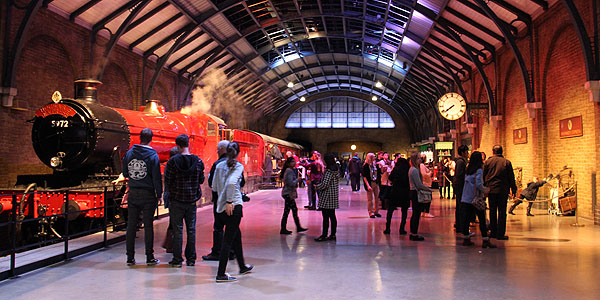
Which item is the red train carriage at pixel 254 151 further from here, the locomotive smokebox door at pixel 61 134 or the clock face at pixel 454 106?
the locomotive smokebox door at pixel 61 134

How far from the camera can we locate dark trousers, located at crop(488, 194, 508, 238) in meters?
7.73

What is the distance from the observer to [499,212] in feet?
26.1

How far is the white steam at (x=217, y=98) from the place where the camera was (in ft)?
79.3

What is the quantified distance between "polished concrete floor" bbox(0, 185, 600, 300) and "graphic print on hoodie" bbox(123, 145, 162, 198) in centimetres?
100

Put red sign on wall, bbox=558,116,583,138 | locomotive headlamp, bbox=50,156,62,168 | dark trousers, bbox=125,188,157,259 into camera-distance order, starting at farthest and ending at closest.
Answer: red sign on wall, bbox=558,116,583,138 < locomotive headlamp, bbox=50,156,62,168 < dark trousers, bbox=125,188,157,259

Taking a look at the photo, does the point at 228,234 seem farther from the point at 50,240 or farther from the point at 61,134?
the point at 61,134

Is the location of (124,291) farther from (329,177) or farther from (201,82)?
(201,82)

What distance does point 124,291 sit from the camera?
15.1 ft

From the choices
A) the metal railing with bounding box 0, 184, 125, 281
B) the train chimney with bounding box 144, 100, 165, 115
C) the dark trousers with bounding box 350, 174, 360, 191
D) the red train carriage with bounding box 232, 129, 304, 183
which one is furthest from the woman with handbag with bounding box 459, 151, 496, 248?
the dark trousers with bounding box 350, 174, 360, 191

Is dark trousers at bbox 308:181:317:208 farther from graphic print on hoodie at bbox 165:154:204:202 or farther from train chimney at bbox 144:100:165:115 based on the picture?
graphic print on hoodie at bbox 165:154:204:202

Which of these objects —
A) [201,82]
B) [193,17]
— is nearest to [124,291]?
[193,17]

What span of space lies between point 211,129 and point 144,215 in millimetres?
8055

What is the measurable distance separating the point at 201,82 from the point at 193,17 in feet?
25.5

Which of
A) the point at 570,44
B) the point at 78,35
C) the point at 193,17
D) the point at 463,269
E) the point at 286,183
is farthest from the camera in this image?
the point at 193,17
